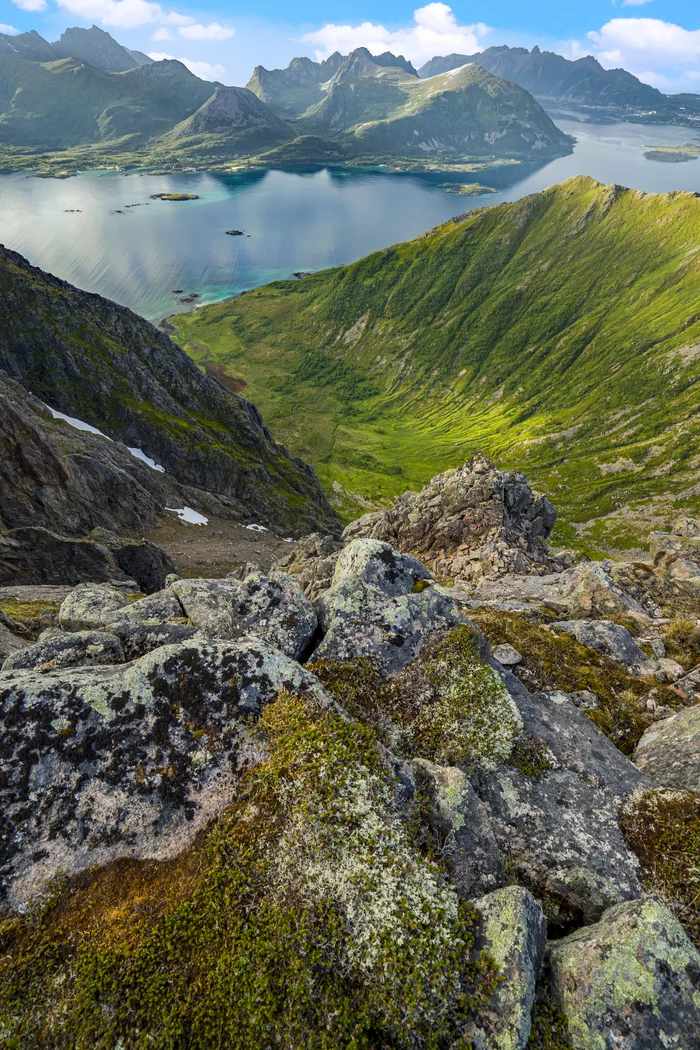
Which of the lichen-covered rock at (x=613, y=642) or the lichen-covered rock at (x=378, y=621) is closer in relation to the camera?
the lichen-covered rock at (x=378, y=621)

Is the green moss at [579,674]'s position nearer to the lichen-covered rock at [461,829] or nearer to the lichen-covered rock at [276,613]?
the lichen-covered rock at [461,829]

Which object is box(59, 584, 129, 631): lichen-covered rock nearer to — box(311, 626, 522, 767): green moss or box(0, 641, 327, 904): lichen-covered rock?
box(0, 641, 327, 904): lichen-covered rock

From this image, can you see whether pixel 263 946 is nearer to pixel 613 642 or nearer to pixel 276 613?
pixel 276 613

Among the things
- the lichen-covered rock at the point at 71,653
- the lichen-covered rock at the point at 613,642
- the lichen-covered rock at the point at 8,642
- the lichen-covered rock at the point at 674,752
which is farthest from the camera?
the lichen-covered rock at the point at 613,642

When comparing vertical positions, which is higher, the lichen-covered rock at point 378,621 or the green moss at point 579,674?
the lichen-covered rock at point 378,621

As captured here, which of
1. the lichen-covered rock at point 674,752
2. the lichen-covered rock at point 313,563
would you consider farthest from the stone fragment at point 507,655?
the lichen-covered rock at point 313,563

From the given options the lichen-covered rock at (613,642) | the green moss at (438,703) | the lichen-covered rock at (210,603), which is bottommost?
the lichen-covered rock at (613,642)

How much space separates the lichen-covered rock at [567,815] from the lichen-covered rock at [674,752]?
3.42 ft

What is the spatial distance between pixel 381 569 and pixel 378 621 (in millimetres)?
3188

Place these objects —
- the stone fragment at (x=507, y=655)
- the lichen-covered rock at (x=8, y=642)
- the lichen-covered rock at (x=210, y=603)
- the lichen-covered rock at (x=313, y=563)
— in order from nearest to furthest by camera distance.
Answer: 1. the lichen-covered rock at (x=210, y=603)
2. the stone fragment at (x=507, y=655)
3. the lichen-covered rock at (x=8, y=642)
4. the lichen-covered rock at (x=313, y=563)

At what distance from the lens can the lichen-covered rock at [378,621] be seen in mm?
16922

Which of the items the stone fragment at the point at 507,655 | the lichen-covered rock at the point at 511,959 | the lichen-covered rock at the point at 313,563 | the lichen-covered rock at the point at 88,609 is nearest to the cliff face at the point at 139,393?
the lichen-covered rock at the point at 313,563

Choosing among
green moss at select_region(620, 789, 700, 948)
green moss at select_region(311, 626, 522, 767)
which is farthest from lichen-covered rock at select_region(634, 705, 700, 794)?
green moss at select_region(311, 626, 522, 767)

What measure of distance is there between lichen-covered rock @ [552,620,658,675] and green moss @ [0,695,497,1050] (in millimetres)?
16481
